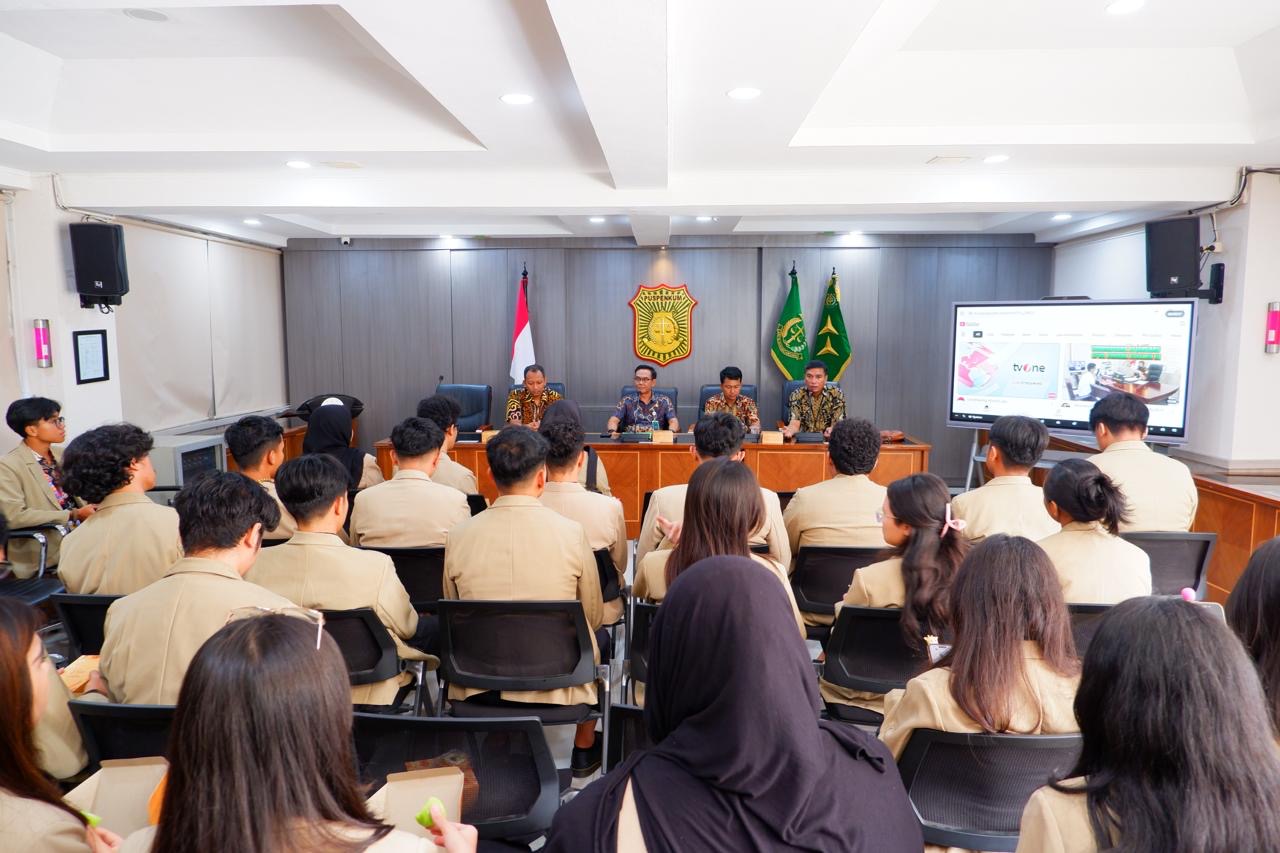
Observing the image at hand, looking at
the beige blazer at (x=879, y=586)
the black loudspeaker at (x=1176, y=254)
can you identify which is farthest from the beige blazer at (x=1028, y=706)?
the black loudspeaker at (x=1176, y=254)

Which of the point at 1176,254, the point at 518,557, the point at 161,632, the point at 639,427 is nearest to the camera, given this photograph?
the point at 161,632

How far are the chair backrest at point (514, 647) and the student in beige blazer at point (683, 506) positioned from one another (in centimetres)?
56

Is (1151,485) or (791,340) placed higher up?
(791,340)

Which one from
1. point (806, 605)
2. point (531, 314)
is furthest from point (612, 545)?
point (531, 314)

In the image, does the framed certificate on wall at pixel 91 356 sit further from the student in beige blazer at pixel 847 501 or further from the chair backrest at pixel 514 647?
the student in beige blazer at pixel 847 501

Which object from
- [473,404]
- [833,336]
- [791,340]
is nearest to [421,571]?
[473,404]

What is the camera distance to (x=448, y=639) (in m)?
2.37

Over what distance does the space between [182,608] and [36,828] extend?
84cm

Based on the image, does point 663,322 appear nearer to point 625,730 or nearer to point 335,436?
point 335,436

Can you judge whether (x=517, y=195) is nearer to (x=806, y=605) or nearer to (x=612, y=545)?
(x=612, y=545)

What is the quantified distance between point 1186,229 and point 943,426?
11.3 ft

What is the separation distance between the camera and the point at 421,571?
303 centimetres

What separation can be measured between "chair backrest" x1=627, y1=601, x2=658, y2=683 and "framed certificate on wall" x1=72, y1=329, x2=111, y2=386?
5113mm

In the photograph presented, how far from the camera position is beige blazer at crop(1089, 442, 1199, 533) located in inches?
139
